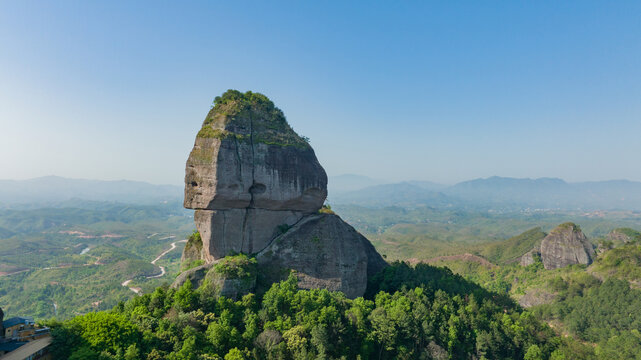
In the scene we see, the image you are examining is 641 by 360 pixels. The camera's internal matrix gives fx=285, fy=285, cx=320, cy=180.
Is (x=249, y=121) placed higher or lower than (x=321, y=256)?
higher

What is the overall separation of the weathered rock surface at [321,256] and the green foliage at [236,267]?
1261 mm

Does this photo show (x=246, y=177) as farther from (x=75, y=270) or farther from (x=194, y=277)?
(x=75, y=270)

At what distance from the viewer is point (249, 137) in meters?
25.5

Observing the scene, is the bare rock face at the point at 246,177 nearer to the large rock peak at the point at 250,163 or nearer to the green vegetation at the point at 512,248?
the large rock peak at the point at 250,163

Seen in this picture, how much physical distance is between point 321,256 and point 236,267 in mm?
7591

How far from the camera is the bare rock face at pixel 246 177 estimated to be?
2412cm

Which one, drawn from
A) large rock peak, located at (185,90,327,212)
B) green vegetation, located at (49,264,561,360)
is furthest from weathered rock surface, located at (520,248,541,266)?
large rock peak, located at (185,90,327,212)

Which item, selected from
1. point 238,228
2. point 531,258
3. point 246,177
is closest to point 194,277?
point 238,228

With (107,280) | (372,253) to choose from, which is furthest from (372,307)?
(107,280)

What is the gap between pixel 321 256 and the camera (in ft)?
86.6

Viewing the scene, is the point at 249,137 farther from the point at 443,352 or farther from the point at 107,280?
the point at 107,280

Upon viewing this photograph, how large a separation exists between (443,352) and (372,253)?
12.8 meters

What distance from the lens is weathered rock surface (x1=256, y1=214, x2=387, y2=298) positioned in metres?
25.8

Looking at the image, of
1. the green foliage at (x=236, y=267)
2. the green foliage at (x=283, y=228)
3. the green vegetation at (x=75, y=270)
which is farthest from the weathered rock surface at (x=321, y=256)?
the green vegetation at (x=75, y=270)
